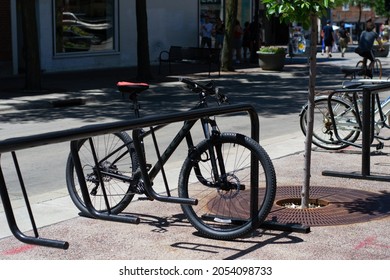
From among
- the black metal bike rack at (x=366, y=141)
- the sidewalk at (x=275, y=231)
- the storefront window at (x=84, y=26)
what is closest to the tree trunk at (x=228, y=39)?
the storefront window at (x=84, y=26)

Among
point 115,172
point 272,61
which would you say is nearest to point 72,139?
→ point 115,172

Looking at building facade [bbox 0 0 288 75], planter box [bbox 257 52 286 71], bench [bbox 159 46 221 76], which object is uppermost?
building facade [bbox 0 0 288 75]

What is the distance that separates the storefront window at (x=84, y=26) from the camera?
89.3 ft

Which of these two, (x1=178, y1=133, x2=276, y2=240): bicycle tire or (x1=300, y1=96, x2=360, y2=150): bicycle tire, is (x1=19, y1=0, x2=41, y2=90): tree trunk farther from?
(x1=178, y1=133, x2=276, y2=240): bicycle tire

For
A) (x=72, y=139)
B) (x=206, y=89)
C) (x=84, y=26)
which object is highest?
(x=84, y=26)

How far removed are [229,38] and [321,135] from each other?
56.8ft

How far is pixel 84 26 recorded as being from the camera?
28.3 metres

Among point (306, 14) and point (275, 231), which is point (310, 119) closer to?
point (306, 14)

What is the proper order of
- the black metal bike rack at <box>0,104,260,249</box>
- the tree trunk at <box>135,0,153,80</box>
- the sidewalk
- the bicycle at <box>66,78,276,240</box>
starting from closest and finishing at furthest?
the black metal bike rack at <box>0,104,260,249</box>, the sidewalk, the bicycle at <box>66,78,276,240</box>, the tree trunk at <box>135,0,153,80</box>

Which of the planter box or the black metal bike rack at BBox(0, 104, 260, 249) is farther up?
the black metal bike rack at BBox(0, 104, 260, 249)

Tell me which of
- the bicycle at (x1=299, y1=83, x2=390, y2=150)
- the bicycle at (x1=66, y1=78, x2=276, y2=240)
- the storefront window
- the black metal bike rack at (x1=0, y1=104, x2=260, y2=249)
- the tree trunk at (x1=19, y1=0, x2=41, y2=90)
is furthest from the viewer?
the storefront window

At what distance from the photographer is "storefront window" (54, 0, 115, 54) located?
1072 inches

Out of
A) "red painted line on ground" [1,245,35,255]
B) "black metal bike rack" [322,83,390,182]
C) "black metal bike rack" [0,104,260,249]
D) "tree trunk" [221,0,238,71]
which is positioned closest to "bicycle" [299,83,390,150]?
"black metal bike rack" [322,83,390,182]

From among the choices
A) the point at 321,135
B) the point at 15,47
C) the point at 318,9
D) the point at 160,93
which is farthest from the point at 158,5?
the point at 318,9
